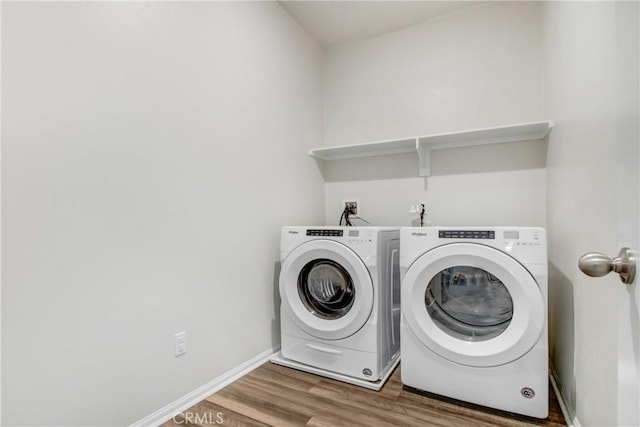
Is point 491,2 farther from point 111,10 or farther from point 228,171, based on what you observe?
point 111,10

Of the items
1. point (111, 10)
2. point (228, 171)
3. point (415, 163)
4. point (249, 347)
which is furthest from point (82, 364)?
point (415, 163)

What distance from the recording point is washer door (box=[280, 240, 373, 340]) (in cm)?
169

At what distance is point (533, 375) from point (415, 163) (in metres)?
1.49

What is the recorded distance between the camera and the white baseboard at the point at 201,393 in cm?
138

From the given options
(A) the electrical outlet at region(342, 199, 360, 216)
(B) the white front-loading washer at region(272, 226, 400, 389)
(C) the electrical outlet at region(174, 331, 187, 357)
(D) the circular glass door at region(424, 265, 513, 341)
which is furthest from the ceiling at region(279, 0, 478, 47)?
(C) the electrical outlet at region(174, 331, 187, 357)

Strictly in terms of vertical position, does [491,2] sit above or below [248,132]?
above

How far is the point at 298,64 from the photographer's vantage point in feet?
8.02

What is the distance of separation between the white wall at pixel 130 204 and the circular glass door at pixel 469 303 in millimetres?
994

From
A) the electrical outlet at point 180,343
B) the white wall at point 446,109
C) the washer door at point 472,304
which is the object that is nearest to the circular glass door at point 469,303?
the washer door at point 472,304

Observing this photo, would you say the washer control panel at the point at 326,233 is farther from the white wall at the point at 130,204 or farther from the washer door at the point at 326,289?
the white wall at the point at 130,204

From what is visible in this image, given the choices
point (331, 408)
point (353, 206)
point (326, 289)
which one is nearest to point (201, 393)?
point (331, 408)

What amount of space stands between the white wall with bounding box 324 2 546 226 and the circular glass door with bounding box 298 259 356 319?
0.81m

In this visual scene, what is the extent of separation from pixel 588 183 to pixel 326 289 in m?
1.30

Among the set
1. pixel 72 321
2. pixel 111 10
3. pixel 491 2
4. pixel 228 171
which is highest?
pixel 491 2
